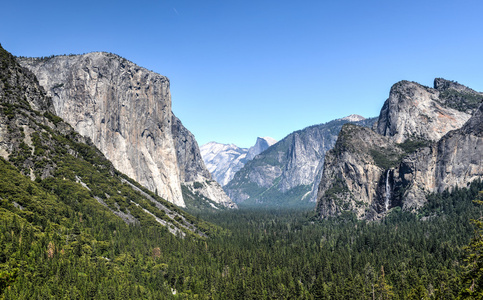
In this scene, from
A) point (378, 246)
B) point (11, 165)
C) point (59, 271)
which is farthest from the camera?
point (378, 246)

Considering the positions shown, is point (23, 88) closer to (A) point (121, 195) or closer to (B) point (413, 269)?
(A) point (121, 195)

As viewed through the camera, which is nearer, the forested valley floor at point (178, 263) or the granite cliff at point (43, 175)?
the forested valley floor at point (178, 263)

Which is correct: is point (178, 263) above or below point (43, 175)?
below

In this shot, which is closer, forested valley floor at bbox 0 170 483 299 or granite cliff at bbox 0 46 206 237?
forested valley floor at bbox 0 170 483 299

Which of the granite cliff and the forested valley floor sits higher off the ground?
the granite cliff

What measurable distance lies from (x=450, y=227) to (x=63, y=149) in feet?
607

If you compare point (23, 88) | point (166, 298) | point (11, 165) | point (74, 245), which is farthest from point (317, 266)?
point (23, 88)

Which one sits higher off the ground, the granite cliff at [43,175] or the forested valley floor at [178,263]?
the granite cliff at [43,175]

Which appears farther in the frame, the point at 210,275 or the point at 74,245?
the point at 210,275

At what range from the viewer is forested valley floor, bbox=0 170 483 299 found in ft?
317

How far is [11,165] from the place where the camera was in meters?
154

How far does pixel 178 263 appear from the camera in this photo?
441ft

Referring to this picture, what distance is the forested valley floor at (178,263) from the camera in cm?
9669

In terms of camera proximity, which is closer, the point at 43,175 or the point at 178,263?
the point at 178,263
